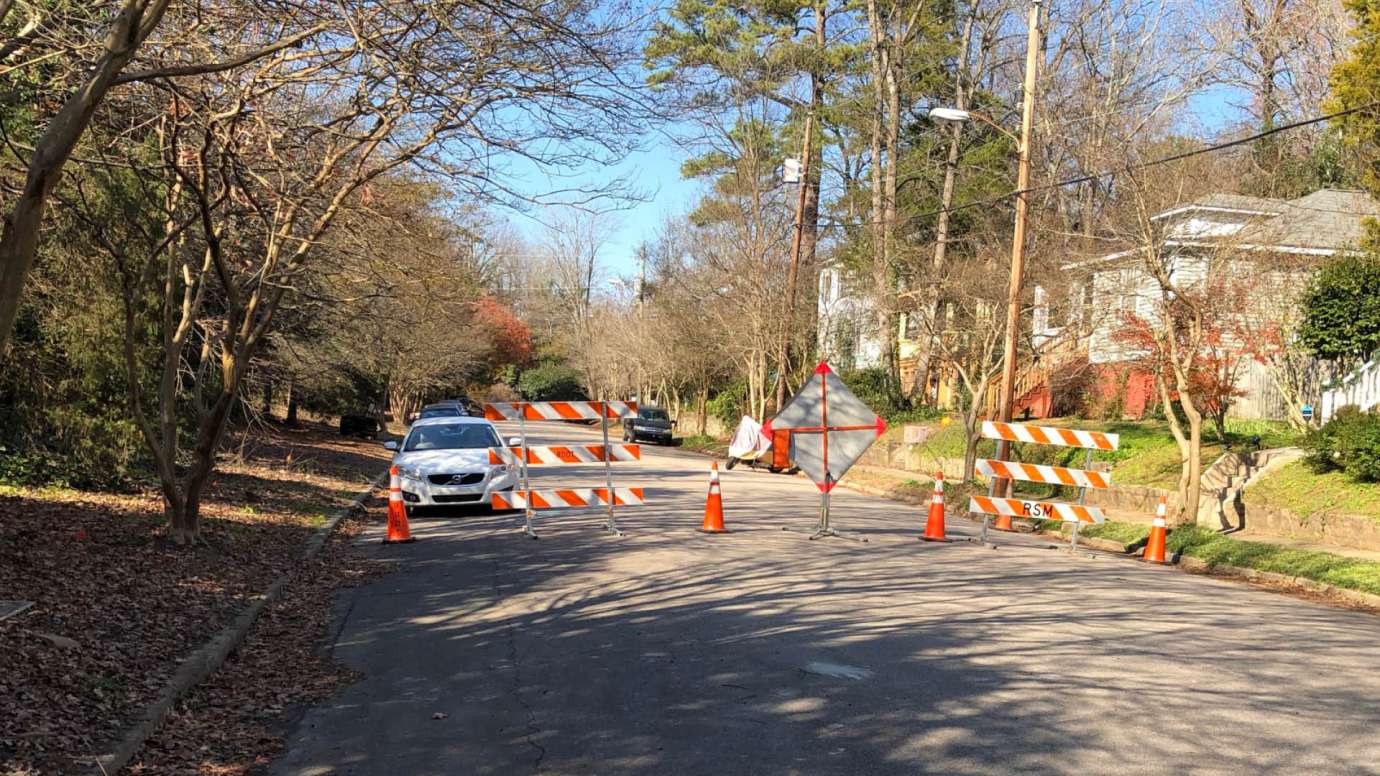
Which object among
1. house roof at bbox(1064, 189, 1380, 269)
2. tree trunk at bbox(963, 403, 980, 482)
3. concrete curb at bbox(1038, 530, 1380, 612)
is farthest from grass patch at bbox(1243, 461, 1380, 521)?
tree trunk at bbox(963, 403, 980, 482)

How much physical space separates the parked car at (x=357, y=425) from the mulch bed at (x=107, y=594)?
2381cm

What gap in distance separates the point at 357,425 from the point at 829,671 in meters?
36.3

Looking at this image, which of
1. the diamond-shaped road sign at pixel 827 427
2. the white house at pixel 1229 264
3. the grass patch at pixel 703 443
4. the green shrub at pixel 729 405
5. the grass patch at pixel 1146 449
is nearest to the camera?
the diamond-shaped road sign at pixel 827 427

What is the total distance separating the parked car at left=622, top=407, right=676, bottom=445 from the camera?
169 feet

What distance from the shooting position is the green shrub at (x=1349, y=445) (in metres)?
15.4

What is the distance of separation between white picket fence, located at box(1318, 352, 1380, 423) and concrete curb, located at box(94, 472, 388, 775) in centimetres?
1685

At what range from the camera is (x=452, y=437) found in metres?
19.3

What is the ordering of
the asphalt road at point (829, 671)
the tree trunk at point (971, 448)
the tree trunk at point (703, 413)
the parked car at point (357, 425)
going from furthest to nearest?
1. the tree trunk at point (703, 413)
2. the parked car at point (357, 425)
3. the tree trunk at point (971, 448)
4. the asphalt road at point (829, 671)

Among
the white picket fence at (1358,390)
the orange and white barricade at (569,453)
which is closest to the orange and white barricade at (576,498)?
the orange and white barricade at (569,453)

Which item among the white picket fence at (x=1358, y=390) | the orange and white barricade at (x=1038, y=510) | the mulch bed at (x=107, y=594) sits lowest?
the mulch bed at (x=107, y=594)

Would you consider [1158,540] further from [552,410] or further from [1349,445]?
[552,410]

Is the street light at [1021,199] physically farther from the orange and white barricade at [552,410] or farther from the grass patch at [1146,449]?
the orange and white barricade at [552,410]

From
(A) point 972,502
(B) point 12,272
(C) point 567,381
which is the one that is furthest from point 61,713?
(C) point 567,381

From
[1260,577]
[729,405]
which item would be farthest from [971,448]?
[729,405]
